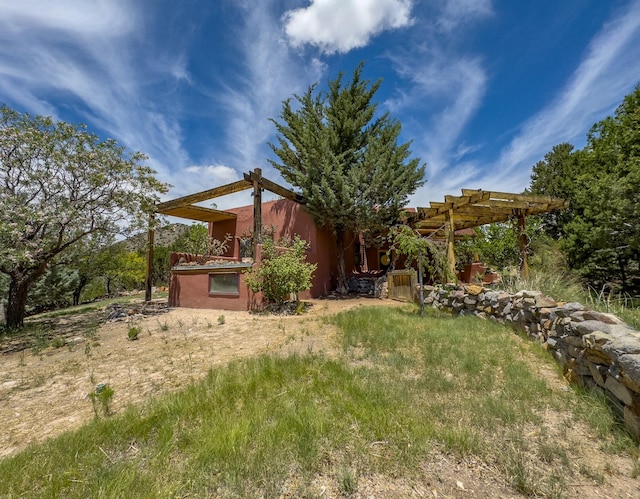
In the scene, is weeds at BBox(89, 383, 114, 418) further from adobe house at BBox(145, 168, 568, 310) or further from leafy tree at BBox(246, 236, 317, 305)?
adobe house at BBox(145, 168, 568, 310)

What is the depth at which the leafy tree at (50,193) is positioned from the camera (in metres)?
7.50

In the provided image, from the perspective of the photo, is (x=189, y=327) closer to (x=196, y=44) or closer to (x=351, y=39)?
(x=196, y=44)

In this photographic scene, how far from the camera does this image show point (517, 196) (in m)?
9.28

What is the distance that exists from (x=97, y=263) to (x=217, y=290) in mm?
14233

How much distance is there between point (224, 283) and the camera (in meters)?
10.6

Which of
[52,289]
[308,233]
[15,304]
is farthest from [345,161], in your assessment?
[52,289]

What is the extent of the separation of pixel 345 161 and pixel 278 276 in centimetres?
624

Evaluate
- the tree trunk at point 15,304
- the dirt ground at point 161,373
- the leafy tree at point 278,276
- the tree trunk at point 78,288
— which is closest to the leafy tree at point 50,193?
the tree trunk at point 15,304

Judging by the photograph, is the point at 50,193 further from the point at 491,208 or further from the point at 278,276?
the point at 491,208

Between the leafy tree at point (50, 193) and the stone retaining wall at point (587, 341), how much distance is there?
10.7 metres

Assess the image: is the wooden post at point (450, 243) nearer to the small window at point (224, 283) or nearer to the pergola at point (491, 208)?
the pergola at point (491, 208)

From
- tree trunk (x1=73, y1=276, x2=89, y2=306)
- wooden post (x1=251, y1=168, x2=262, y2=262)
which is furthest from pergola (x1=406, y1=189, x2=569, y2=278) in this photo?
tree trunk (x1=73, y1=276, x2=89, y2=306)

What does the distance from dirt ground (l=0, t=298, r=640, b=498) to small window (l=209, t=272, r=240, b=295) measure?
1.48 meters

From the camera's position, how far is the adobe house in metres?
9.59
